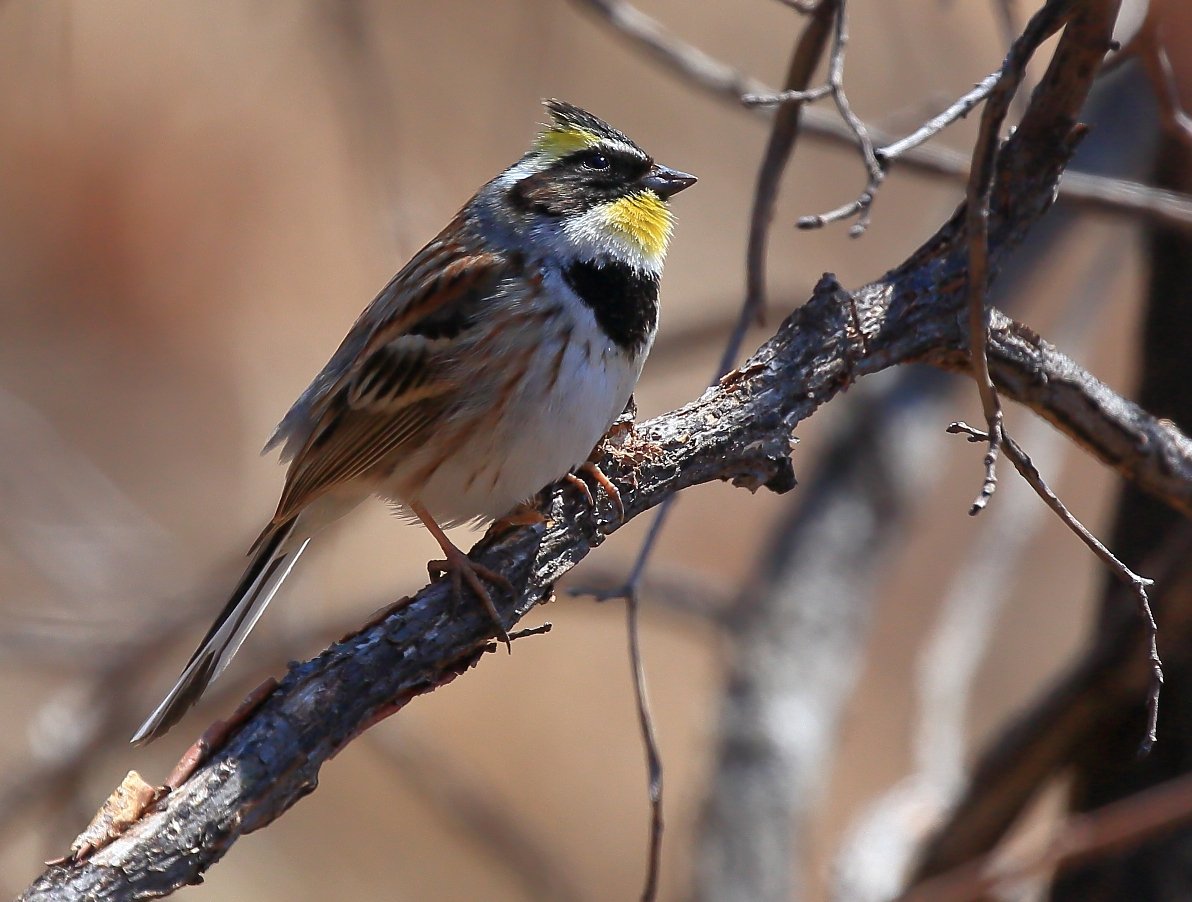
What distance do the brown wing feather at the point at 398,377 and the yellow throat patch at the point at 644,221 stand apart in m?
0.30

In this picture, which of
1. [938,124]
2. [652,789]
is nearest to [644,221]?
[938,124]

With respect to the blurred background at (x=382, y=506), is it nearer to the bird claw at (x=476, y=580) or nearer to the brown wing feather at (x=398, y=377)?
the brown wing feather at (x=398, y=377)

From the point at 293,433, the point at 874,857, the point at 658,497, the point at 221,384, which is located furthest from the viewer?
the point at 221,384

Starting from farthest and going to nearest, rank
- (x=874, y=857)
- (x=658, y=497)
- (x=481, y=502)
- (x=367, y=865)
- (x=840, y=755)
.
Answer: (x=840, y=755), (x=367, y=865), (x=874, y=857), (x=481, y=502), (x=658, y=497)

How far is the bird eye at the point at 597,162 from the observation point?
3.40 meters

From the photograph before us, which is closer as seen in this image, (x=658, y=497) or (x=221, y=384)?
(x=658, y=497)

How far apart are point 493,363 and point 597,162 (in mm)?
704

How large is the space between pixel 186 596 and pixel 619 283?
2.44 meters

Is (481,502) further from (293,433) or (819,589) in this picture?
(819,589)

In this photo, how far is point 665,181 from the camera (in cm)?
338

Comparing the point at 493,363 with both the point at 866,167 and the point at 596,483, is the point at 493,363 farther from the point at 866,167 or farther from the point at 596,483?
the point at 866,167

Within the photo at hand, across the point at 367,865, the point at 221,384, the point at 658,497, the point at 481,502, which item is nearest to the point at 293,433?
the point at 481,502

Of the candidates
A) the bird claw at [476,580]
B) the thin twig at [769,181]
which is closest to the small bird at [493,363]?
the thin twig at [769,181]

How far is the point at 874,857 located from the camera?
4195mm
